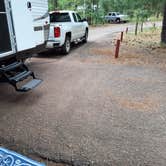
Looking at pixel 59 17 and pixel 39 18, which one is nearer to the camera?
pixel 39 18

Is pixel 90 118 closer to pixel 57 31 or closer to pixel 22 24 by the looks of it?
pixel 22 24

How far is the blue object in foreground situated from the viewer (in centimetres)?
270

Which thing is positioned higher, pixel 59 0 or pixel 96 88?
pixel 59 0

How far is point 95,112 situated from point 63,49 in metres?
5.56

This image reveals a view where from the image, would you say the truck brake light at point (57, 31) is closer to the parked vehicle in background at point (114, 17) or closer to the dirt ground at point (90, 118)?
the dirt ground at point (90, 118)

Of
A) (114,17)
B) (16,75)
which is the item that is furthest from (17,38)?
(114,17)

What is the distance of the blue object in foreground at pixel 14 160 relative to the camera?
2.70 m

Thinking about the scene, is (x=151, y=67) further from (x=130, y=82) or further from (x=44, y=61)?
(x=44, y=61)

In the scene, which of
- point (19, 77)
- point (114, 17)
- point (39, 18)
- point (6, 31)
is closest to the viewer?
point (19, 77)

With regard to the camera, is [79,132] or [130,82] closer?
[79,132]

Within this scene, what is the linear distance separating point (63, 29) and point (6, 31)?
433cm

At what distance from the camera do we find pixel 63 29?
8.87 meters

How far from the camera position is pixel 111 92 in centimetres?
530

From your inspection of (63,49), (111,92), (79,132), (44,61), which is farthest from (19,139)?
(63,49)
